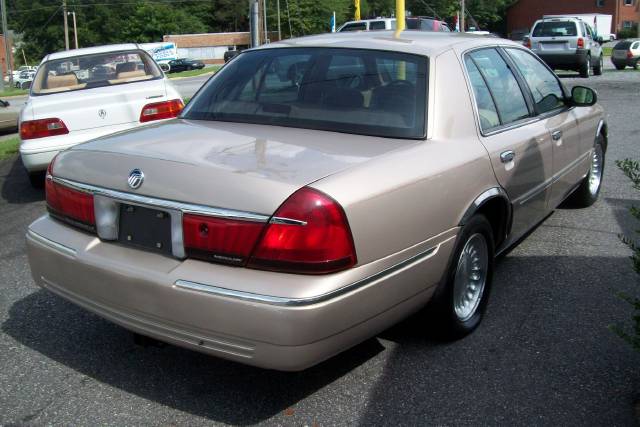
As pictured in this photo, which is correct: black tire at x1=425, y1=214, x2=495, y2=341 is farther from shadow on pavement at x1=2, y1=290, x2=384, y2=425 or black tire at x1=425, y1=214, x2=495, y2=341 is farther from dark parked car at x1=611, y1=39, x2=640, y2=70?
dark parked car at x1=611, y1=39, x2=640, y2=70

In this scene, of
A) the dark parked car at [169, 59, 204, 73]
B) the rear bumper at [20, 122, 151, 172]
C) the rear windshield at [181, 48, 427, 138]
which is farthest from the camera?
the dark parked car at [169, 59, 204, 73]

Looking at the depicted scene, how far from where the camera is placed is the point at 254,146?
11.0 ft

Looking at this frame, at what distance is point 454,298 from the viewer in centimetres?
375

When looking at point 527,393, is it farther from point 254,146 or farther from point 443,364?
point 254,146

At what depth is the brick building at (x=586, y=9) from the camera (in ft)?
255

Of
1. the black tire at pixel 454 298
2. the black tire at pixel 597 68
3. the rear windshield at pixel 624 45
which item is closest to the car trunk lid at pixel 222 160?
the black tire at pixel 454 298

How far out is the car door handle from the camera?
13.2 ft

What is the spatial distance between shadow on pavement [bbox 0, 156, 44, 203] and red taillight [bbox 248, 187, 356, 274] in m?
5.66

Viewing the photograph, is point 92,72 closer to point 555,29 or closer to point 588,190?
point 588,190

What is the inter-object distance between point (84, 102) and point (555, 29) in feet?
64.1

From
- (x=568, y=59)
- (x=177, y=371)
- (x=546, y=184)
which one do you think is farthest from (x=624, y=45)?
(x=177, y=371)

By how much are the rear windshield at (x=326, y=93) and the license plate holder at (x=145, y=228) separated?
3.35ft

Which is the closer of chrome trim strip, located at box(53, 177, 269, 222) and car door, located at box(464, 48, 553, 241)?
chrome trim strip, located at box(53, 177, 269, 222)

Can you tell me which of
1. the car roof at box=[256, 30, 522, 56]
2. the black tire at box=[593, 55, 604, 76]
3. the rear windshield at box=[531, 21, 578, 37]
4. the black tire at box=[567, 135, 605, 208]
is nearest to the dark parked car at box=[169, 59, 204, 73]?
the black tire at box=[593, 55, 604, 76]
